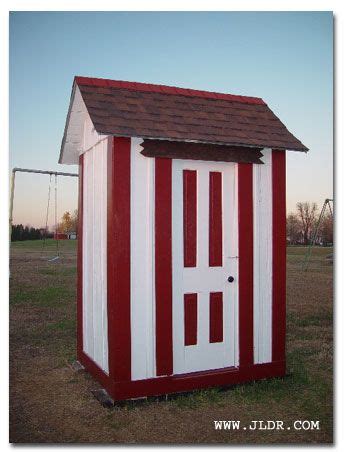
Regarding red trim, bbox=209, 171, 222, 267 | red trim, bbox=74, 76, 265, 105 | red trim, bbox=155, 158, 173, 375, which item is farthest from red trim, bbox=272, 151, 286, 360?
red trim, bbox=155, 158, 173, 375

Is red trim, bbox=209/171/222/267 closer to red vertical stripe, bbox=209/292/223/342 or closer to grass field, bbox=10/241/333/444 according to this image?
red vertical stripe, bbox=209/292/223/342

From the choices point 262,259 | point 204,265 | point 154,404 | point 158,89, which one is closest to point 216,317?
point 204,265

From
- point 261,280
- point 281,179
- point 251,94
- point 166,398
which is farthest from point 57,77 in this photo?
point 166,398

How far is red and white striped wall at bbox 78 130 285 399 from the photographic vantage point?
4980mm

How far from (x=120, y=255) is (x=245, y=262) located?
58.4 inches

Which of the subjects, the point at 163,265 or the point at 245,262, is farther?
the point at 245,262

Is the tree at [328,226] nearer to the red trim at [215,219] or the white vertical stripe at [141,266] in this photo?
the red trim at [215,219]

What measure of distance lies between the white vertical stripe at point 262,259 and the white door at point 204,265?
256mm

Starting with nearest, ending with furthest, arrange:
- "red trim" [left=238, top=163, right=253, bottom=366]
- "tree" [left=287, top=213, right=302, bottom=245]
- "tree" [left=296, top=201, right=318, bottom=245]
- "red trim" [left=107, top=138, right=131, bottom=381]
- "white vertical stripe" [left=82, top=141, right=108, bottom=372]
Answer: "red trim" [left=107, top=138, right=131, bottom=381], "white vertical stripe" [left=82, top=141, right=108, bottom=372], "red trim" [left=238, top=163, right=253, bottom=366], "tree" [left=296, top=201, right=318, bottom=245], "tree" [left=287, top=213, right=302, bottom=245]

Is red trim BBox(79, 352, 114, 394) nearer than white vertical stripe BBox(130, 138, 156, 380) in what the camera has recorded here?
No

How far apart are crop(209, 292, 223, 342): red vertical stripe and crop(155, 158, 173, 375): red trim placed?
0.54m

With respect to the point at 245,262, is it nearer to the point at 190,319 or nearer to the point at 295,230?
the point at 190,319

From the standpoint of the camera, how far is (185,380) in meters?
5.22

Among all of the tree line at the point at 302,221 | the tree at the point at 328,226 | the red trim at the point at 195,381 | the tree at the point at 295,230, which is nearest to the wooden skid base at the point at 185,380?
the red trim at the point at 195,381
